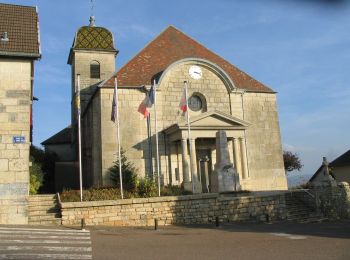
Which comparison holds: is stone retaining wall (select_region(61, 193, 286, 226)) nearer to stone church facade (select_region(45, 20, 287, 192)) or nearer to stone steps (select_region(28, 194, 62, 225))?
stone steps (select_region(28, 194, 62, 225))

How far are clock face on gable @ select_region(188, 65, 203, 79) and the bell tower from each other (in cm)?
1013

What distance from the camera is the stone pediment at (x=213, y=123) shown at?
22203 mm

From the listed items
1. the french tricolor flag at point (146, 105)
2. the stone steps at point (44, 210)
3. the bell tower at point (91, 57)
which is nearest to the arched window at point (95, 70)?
the bell tower at point (91, 57)

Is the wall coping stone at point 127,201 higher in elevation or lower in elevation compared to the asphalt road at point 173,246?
higher

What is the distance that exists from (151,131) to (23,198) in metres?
9.70

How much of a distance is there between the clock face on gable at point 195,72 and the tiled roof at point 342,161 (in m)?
18.9

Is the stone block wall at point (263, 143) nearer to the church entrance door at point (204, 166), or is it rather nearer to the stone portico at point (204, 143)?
the stone portico at point (204, 143)

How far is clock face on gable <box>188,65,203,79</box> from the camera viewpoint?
25.5m

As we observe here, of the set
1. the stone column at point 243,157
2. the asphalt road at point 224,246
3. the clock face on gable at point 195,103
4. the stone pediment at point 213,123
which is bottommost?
the asphalt road at point 224,246

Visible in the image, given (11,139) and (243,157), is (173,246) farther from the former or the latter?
(243,157)

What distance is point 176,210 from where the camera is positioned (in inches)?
666

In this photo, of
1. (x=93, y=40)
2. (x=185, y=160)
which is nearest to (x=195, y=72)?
(x=185, y=160)

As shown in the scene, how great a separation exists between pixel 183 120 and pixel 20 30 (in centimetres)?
1086

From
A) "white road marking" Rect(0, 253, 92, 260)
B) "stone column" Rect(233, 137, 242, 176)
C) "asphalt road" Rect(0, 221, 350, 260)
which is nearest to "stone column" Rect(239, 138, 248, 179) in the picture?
"stone column" Rect(233, 137, 242, 176)
